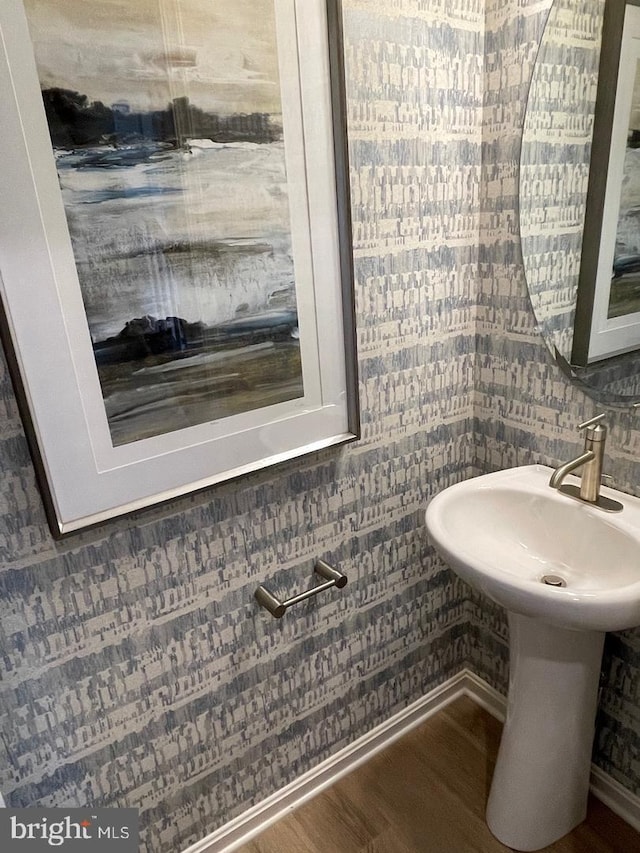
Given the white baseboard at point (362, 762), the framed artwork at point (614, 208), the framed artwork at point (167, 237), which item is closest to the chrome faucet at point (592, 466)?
the framed artwork at point (614, 208)

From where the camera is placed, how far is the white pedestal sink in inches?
48.5

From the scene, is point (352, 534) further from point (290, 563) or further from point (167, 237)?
point (167, 237)

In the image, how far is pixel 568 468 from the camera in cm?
121

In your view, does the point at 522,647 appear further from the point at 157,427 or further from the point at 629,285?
the point at 157,427

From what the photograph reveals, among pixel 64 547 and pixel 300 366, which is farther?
pixel 300 366

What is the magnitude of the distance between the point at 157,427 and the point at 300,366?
32 centimetres

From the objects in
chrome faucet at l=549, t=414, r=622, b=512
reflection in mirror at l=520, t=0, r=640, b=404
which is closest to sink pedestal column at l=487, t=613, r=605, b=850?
chrome faucet at l=549, t=414, r=622, b=512

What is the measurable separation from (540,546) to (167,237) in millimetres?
1026

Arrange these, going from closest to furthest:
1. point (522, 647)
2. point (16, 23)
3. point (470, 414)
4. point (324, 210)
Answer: point (16, 23) → point (324, 210) → point (522, 647) → point (470, 414)

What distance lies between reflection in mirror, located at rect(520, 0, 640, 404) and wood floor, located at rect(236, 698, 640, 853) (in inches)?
42.4

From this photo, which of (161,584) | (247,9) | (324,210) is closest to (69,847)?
(161,584)

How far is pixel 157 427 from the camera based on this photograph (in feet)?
3.51
